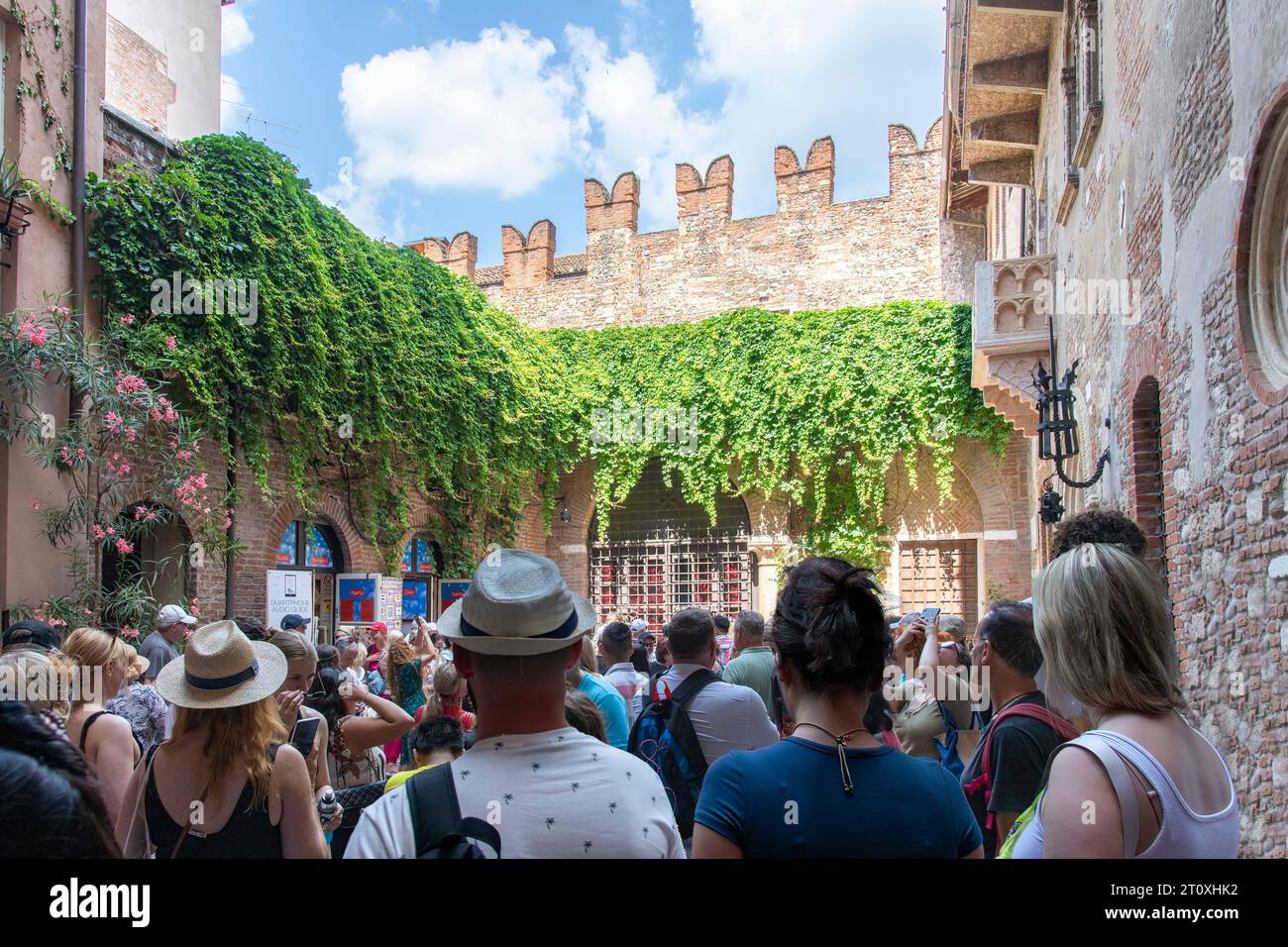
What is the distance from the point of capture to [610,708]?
4.54 meters

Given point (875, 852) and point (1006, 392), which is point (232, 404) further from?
point (875, 852)

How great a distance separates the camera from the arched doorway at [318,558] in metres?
13.5

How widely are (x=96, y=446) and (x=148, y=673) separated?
3.00 meters

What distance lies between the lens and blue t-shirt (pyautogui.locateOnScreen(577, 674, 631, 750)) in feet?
14.8

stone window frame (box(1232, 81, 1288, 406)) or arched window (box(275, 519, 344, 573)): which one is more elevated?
stone window frame (box(1232, 81, 1288, 406))

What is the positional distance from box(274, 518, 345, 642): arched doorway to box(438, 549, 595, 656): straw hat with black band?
12.2 metres

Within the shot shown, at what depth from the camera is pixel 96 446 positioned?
9.66 m

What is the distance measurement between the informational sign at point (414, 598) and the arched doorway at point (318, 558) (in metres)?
1.38

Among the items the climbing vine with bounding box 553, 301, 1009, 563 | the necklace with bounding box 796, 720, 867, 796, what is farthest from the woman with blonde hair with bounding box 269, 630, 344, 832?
the climbing vine with bounding box 553, 301, 1009, 563

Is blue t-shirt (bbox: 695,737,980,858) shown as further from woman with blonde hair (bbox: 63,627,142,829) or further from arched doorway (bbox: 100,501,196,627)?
arched doorway (bbox: 100,501,196,627)

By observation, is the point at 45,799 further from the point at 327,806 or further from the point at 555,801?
the point at 327,806

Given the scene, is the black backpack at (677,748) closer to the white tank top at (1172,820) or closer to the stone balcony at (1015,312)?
the white tank top at (1172,820)

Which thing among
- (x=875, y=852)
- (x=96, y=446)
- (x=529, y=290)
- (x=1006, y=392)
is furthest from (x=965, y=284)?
(x=875, y=852)

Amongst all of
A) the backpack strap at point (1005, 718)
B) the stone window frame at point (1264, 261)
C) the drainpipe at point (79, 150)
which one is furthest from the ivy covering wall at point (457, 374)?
the backpack strap at point (1005, 718)
